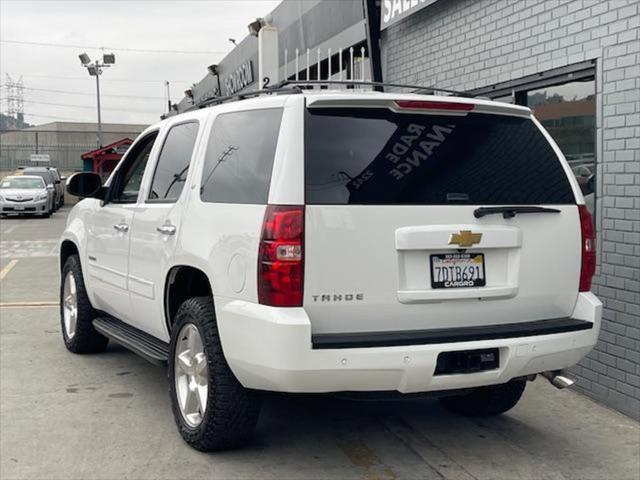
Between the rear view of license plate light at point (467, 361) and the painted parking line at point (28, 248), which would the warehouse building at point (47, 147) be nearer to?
the painted parking line at point (28, 248)

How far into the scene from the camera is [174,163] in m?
5.29

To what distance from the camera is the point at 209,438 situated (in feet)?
14.7

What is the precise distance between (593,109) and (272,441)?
346 cm

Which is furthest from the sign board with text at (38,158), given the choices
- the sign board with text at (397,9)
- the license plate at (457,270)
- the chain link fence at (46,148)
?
the license plate at (457,270)

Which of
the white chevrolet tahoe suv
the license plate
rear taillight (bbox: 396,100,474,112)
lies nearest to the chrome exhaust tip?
the white chevrolet tahoe suv

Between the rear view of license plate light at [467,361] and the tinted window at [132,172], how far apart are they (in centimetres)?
273

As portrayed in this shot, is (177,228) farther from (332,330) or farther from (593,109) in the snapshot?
(593,109)

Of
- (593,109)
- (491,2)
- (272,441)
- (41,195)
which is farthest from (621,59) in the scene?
(41,195)

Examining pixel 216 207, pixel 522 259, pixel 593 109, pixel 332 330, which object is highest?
pixel 593 109

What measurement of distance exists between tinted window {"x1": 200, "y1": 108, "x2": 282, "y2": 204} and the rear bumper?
1.93ft

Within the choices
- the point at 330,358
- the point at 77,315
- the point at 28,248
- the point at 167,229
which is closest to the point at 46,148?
the point at 28,248

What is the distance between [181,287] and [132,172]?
1.47 metres

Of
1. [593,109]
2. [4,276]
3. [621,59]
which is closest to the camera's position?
[621,59]

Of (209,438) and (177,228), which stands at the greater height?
(177,228)
